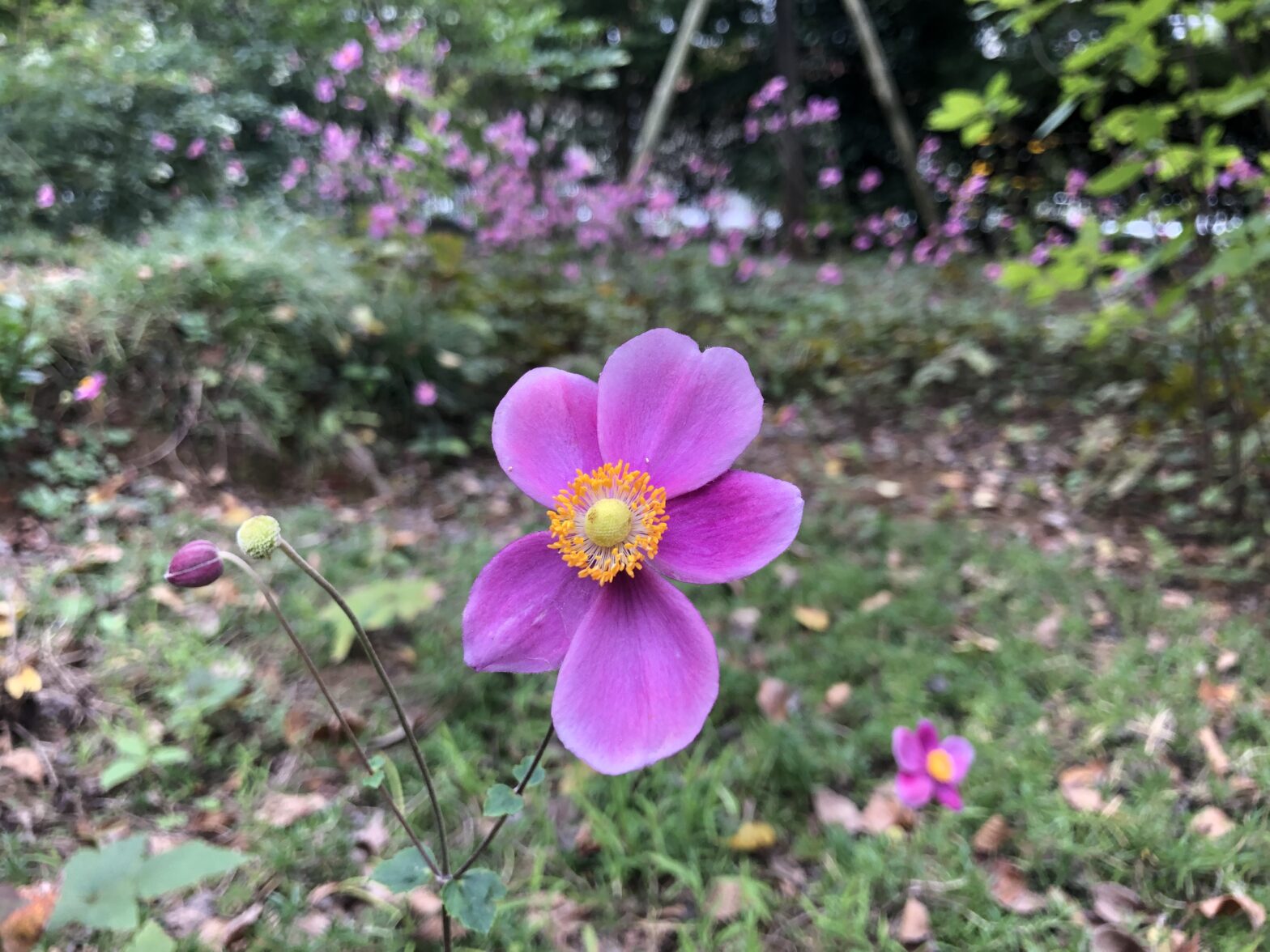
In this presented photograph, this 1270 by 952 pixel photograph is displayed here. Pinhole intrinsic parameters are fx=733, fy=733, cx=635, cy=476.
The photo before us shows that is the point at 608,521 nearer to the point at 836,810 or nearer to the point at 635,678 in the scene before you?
the point at 635,678

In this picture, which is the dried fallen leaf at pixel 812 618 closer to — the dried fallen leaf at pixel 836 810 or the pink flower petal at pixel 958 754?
the dried fallen leaf at pixel 836 810

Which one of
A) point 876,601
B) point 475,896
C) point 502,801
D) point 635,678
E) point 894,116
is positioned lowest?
point 876,601

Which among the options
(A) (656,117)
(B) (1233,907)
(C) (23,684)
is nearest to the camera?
(B) (1233,907)

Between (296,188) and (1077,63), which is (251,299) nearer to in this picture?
(1077,63)

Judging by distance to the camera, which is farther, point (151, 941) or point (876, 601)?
point (876, 601)

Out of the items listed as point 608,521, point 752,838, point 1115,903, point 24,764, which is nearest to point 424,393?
point 24,764

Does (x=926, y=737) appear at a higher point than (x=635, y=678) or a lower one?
lower

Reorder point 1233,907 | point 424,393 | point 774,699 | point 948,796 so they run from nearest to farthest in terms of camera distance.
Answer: point 1233,907 < point 948,796 < point 774,699 < point 424,393

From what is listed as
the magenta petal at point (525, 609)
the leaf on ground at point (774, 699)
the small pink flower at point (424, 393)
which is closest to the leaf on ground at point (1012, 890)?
the leaf on ground at point (774, 699)

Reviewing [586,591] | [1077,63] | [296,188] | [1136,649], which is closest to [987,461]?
[1136,649]
